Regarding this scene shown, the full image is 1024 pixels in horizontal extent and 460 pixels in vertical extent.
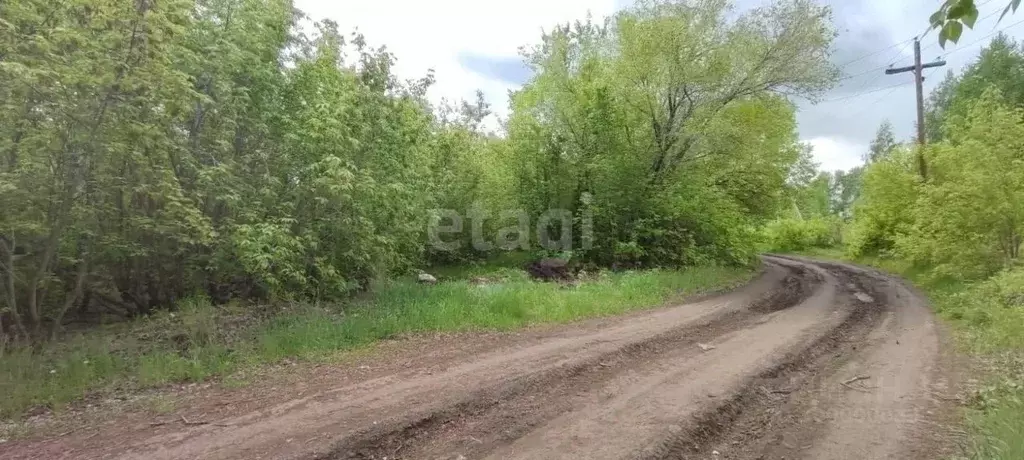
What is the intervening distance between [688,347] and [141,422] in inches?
264

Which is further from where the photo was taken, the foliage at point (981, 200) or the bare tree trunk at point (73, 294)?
the foliage at point (981, 200)

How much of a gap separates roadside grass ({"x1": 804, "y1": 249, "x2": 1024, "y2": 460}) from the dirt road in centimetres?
28

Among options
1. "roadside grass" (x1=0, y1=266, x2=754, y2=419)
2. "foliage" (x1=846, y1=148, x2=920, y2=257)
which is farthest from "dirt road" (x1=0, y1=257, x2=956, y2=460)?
"foliage" (x1=846, y1=148, x2=920, y2=257)

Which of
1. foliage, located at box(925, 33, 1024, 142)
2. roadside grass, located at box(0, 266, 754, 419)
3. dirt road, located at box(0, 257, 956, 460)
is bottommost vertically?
dirt road, located at box(0, 257, 956, 460)

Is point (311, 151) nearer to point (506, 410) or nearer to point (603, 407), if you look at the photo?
point (506, 410)

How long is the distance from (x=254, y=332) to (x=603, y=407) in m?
6.01

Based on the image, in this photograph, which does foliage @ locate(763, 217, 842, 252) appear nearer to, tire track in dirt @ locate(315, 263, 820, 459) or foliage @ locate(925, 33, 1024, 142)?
foliage @ locate(925, 33, 1024, 142)

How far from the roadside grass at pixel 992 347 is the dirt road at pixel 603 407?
28 centimetres

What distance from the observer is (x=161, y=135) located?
8.03m

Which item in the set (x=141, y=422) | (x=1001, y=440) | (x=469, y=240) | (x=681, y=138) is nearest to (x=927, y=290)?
(x=681, y=138)

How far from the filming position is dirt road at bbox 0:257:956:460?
170 inches

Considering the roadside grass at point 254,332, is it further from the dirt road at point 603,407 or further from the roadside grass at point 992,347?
the roadside grass at point 992,347

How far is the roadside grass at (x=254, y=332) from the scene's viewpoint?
633cm

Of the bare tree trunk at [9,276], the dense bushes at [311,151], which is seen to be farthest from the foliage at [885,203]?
the bare tree trunk at [9,276]
